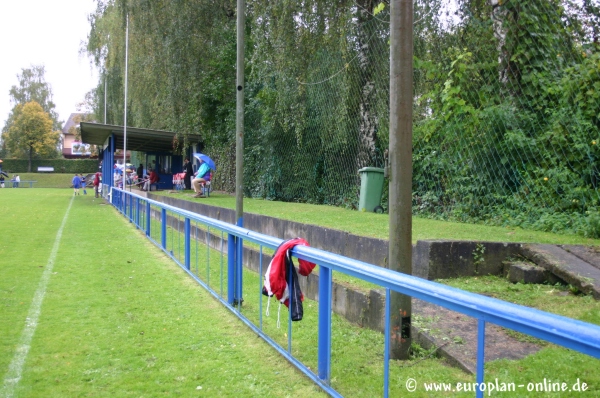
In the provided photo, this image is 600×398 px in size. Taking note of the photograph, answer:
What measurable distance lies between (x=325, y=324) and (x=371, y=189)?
8.23 m

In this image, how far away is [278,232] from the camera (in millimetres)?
9859

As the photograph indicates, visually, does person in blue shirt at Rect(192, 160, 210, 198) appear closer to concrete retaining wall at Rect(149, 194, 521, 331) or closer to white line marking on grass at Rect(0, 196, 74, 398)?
white line marking on grass at Rect(0, 196, 74, 398)

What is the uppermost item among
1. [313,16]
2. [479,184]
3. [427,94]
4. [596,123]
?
[313,16]

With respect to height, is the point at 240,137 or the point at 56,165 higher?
the point at 56,165

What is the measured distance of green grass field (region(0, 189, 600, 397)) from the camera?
3701 millimetres

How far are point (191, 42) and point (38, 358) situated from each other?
17101mm

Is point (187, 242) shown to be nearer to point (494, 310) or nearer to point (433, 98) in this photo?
point (433, 98)

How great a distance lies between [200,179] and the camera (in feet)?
63.2

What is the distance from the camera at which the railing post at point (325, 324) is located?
3.79 meters

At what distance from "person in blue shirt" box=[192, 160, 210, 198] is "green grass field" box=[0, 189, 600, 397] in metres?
10.8

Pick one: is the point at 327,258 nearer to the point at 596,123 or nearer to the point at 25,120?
the point at 596,123

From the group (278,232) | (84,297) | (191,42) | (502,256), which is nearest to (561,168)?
(502,256)

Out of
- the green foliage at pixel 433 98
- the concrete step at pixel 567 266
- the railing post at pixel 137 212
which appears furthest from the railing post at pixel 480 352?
the railing post at pixel 137 212

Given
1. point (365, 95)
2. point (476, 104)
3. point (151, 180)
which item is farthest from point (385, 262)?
point (151, 180)
